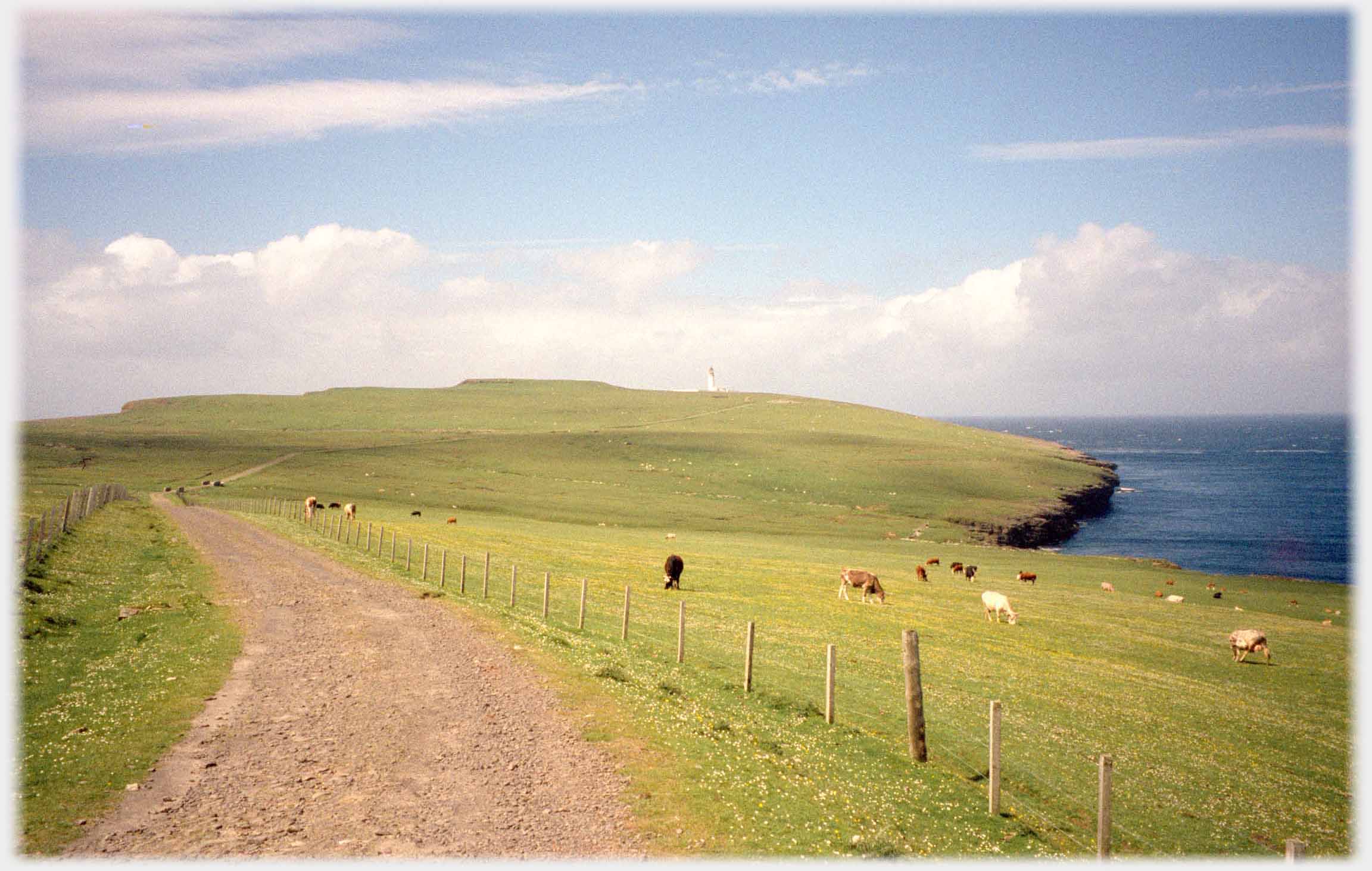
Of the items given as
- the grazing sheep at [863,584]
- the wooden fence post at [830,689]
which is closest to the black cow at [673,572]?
the grazing sheep at [863,584]

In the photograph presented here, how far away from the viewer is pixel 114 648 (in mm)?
23203

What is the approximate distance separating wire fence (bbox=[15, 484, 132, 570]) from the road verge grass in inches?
23.4

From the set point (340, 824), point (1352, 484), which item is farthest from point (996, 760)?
point (1352, 484)

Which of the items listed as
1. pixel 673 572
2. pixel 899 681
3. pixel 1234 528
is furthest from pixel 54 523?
pixel 1234 528

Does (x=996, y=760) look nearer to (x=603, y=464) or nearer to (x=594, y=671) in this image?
(x=594, y=671)

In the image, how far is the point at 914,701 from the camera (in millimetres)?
18469

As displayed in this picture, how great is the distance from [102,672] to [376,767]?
10551 millimetres

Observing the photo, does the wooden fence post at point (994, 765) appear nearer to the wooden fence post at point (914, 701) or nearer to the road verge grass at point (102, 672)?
the wooden fence post at point (914, 701)

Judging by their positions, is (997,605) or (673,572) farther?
(673,572)

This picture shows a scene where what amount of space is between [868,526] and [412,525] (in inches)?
2275

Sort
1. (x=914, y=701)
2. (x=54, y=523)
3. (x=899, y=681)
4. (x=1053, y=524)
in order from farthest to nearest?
(x=1053, y=524) → (x=54, y=523) → (x=899, y=681) → (x=914, y=701)

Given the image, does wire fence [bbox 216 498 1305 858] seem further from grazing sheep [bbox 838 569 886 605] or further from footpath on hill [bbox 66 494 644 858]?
grazing sheep [bbox 838 569 886 605]

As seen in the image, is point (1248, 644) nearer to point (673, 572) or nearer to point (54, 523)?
point (673, 572)

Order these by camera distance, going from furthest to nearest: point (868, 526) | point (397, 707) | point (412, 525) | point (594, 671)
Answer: point (868, 526) → point (412, 525) → point (594, 671) → point (397, 707)
